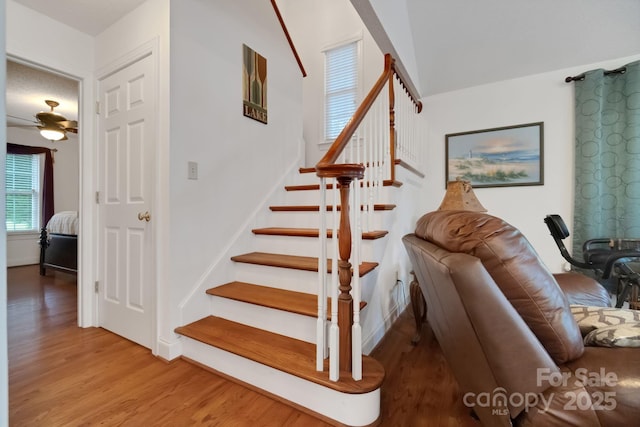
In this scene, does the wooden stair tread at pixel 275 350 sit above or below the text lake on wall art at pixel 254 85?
below

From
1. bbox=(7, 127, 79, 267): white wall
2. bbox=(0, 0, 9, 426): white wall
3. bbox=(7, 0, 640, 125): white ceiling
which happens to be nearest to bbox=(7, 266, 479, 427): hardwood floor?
bbox=(0, 0, 9, 426): white wall

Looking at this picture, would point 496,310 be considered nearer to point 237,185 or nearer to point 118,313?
point 237,185

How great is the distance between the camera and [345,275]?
1.27m

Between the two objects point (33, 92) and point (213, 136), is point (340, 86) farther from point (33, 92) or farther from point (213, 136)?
point (33, 92)

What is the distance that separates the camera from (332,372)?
4.00 ft

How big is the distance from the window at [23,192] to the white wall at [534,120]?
22.6 feet

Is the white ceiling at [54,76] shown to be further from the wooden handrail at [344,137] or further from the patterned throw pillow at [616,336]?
the patterned throw pillow at [616,336]

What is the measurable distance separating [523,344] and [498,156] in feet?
9.05

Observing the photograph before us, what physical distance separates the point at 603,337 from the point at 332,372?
3.23ft

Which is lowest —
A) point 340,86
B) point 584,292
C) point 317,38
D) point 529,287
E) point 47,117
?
point 584,292

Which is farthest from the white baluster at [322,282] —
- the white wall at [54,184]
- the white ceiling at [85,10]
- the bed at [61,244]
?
the white wall at [54,184]

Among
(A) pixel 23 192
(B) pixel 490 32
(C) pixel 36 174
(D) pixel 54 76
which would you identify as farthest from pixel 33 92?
(B) pixel 490 32

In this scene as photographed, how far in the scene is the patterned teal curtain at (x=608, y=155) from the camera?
2338 mm

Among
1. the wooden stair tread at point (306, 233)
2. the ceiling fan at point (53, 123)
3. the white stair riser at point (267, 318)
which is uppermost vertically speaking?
the ceiling fan at point (53, 123)
